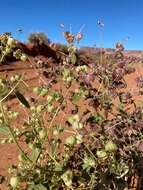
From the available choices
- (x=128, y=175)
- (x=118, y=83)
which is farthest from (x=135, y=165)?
(x=118, y=83)

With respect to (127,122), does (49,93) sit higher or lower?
higher

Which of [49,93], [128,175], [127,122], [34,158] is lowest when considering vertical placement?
[128,175]

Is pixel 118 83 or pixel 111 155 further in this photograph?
pixel 118 83

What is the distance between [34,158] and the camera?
236cm

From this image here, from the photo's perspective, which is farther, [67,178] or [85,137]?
[85,137]

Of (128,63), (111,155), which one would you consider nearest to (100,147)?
(111,155)

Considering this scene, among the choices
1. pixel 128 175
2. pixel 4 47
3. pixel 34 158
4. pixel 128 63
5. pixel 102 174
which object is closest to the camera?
pixel 4 47

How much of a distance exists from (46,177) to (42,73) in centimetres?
80

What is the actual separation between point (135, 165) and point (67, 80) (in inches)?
26.0

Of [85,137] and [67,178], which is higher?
[85,137]

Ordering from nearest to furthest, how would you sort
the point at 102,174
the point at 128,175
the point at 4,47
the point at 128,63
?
the point at 4,47 → the point at 102,174 → the point at 128,175 → the point at 128,63

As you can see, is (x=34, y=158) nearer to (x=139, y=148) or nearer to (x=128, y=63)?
(x=139, y=148)

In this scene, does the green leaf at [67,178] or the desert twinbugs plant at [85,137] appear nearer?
the green leaf at [67,178]

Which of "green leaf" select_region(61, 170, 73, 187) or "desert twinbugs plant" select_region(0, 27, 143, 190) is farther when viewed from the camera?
"desert twinbugs plant" select_region(0, 27, 143, 190)
